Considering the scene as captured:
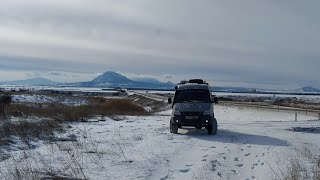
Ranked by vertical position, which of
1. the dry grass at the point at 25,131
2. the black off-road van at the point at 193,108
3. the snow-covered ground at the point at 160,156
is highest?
the black off-road van at the point at 193,108

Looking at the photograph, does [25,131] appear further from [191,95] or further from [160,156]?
[191,95]

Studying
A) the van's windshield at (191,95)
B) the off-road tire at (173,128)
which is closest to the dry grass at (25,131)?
the off-road tire at (173,128)

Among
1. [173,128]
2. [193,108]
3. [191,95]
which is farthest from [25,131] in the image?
[191,95]

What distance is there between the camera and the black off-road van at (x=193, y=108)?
20875 millimetres

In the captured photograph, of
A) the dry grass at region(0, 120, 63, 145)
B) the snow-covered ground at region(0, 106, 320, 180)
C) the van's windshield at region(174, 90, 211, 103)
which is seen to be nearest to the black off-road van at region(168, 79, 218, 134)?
the van's windshield at region(174, 90, 211, 103)

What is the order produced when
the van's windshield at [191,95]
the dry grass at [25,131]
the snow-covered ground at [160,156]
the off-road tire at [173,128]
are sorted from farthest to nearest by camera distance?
1. the van's windshield at [191,95]
2. the off-road tire at [173,128]
3. the dry grass at [25,131]
4. the snow-covered ground at [160,156]

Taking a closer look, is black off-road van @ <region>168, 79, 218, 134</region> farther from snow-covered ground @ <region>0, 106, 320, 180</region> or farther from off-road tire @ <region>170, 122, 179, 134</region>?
snow-covered ground @ <region>0, 106, 320, 180</region>

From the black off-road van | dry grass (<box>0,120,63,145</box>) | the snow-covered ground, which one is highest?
the black off-road van

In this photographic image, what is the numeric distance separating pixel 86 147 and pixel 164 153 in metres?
2.71

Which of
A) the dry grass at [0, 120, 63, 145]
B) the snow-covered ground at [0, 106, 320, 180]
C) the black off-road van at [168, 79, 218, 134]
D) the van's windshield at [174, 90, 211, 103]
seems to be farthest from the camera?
the van's windshield at [174, 90, 211, 103]

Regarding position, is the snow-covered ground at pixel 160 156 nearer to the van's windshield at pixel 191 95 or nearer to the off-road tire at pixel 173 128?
the off-road tire at pixel 173 128

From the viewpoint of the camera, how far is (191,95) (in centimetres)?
2177

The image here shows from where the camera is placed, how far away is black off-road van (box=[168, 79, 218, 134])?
2088 cm

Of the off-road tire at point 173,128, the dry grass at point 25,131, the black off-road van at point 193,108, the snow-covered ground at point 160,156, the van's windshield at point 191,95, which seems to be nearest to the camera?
the snow-covered ground at point 160,156
